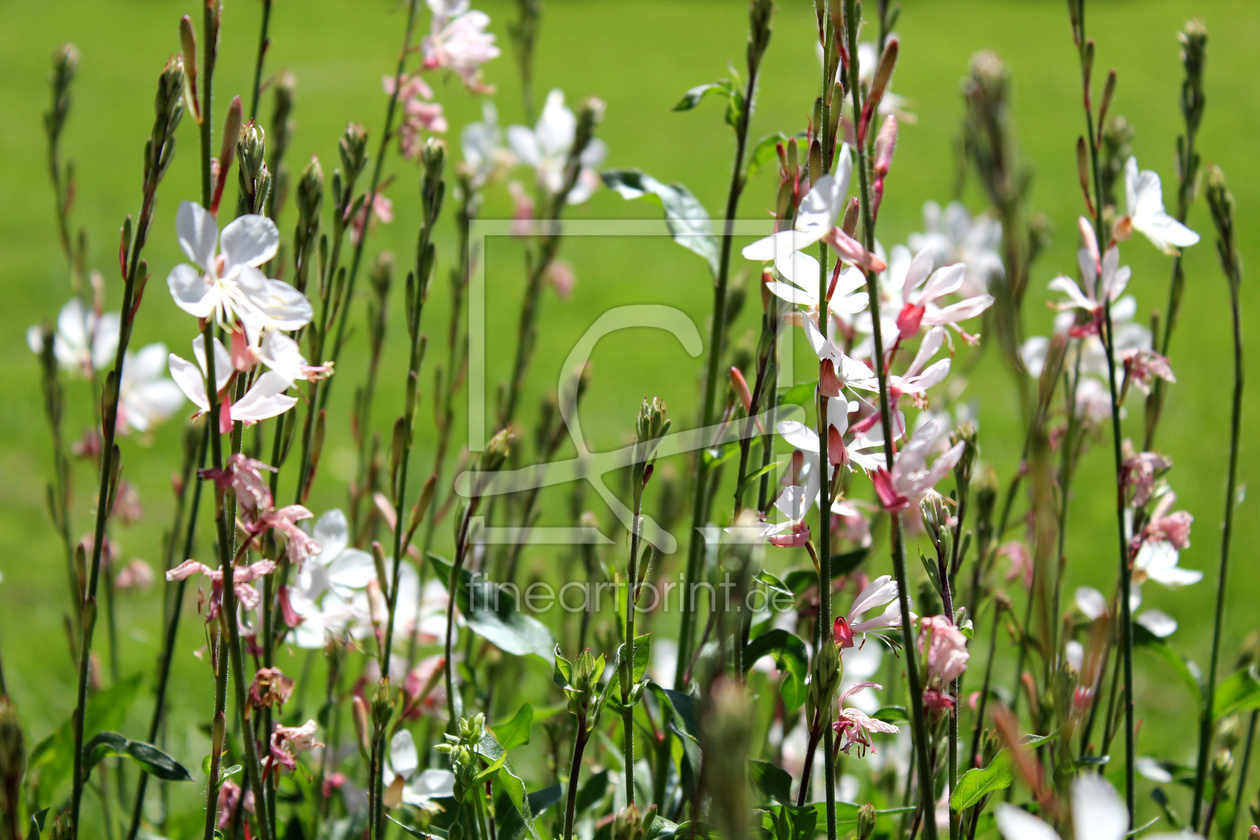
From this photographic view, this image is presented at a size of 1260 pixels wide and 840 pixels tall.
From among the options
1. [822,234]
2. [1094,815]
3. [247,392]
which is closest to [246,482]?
[247,392]

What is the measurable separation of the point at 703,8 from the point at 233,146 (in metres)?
11.6

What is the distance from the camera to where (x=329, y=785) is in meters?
1.01

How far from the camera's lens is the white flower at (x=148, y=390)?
1467 millimetres

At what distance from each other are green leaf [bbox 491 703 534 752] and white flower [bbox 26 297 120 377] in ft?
2.64

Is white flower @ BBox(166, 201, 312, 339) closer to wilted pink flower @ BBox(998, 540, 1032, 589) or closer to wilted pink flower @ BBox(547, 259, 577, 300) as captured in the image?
wilted pink flower @ BBox(998, 540, 1032, 589)

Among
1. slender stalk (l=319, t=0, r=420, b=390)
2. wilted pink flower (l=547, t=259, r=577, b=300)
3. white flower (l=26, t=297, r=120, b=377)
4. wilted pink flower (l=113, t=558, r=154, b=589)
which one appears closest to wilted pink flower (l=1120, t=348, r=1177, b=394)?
slender stalk (l=319, t=0, r=420, b=390)

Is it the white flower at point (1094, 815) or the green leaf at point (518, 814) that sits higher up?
the white flower at point (1094, 815)

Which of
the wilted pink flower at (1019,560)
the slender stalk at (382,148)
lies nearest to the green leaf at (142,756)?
the slender stalk at (382,148)

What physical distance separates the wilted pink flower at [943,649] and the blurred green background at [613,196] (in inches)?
25.4

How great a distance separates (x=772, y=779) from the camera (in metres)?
0.77

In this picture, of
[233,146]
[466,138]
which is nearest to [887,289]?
[466,138]

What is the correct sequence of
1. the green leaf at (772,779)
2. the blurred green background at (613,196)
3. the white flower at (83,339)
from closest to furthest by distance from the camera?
the green leaf at (772,779) → the white flower at (83,339) → the blurred green background at (613,196)

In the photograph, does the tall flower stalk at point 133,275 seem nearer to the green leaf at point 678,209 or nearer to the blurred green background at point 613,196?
the blurred green background at point 613,196

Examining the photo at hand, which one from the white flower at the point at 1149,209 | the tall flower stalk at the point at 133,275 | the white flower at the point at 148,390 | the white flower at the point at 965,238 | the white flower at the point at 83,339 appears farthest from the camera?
the white flower at the point at 965,238
